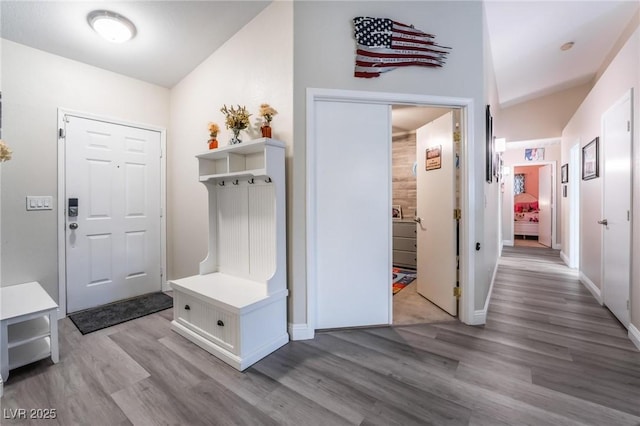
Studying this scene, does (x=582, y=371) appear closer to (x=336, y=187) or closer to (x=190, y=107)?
(x=336, y=187)

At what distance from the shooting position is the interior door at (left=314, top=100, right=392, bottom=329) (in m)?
2.29

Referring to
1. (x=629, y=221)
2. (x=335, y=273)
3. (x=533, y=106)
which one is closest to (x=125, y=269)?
(x=335, y=273)

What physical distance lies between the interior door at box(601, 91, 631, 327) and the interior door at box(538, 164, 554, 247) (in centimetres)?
460

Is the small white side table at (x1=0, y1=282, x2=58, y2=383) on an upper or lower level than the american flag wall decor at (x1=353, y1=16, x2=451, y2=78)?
lower

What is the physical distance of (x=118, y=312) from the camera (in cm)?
277

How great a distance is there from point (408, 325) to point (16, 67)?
440cm

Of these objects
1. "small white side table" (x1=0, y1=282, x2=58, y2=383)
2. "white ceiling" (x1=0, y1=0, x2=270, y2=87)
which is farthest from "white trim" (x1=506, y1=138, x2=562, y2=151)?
"small white side table" (x1=0, y1=282, x2=58, y2=383)

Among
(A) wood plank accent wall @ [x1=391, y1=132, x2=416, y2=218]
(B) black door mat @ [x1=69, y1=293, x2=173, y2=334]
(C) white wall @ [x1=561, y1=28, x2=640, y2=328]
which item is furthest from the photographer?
(A) wood plank accent wall @ [x1=391, y1=132, x2=416, y2=218]

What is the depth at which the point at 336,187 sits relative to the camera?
91.3 inches

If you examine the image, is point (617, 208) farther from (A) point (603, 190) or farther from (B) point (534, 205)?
(B) point (534, 205)

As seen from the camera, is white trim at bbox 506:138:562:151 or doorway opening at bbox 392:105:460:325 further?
white trim at bbox 506:138:562:151

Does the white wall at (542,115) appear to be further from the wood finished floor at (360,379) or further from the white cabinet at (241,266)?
the white cabinet at (241,266)

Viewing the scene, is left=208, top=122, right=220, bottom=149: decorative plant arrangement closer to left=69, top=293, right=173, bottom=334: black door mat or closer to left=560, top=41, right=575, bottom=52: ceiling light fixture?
left=69, top=293, right=173, bottom=334: black door mat

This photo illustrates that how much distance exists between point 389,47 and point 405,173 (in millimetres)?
3038
